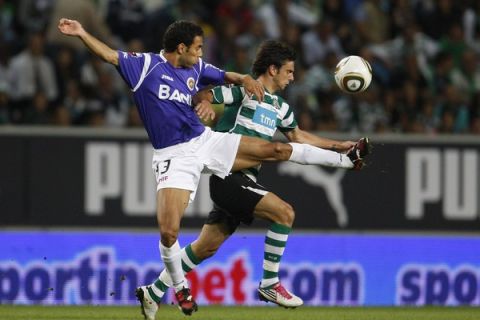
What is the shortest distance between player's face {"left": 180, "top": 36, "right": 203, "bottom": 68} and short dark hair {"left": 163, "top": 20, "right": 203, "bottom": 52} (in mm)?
34

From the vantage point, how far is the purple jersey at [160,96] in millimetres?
10391

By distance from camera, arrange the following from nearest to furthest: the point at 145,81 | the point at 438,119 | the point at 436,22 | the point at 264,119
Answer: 1. the point at 145,81
2. the point at 264,119
3. the point at 438,119
4. the point at 436,22

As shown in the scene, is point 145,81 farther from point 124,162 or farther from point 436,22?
point 436,22

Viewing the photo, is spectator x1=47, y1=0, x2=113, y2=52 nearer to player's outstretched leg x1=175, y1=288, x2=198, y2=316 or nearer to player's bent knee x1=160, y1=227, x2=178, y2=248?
player's bent knee x1=160, y1=227, x2=178, y2=248

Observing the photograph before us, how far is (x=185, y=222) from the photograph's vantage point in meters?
14.7

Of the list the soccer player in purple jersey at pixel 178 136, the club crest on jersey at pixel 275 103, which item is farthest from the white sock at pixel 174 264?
the club crest on jersey at pixel 275 103

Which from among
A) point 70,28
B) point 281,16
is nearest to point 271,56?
point 70,28

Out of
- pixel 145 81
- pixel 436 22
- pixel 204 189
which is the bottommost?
pixel 204 189

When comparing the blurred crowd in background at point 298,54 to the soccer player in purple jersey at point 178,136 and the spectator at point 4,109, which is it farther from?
the soccer player in purple jersey at point 178,136

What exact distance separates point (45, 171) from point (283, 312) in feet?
11.7

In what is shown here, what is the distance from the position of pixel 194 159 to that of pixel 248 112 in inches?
34.1

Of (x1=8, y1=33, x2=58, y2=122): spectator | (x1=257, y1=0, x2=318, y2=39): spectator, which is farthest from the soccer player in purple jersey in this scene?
(x1=257, y1=0, x2=318, y2=39): spectator

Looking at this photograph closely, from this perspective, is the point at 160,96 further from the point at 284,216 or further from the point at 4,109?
the point at 4,109

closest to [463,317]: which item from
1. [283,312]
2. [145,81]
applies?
[283,312]
